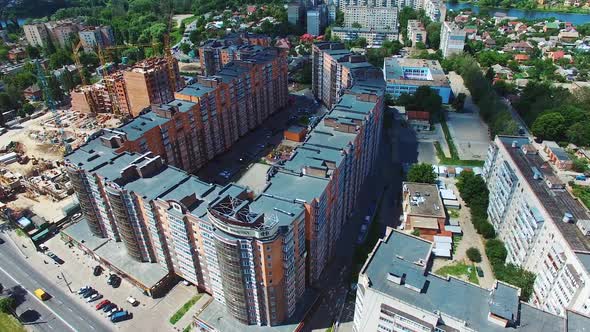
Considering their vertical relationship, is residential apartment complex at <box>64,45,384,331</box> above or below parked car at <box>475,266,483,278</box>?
above

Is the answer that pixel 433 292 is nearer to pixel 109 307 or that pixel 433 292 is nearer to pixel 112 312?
pixel 112 312

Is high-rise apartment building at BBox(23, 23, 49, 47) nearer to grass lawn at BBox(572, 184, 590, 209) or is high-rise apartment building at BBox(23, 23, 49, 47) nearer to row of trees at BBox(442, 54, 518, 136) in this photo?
row of trees at BBox(442, 54, 518, 136)

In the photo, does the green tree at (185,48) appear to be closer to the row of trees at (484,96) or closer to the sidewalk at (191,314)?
the row of trees at (484,96)

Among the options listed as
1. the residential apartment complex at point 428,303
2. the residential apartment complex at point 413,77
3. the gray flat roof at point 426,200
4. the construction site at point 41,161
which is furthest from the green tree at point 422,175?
the construction site at point 41,161

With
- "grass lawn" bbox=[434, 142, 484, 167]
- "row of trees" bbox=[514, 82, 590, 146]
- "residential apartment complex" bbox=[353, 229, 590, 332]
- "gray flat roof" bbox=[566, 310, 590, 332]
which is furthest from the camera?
"row of trees" bbox=[514, 82, 590, 146]

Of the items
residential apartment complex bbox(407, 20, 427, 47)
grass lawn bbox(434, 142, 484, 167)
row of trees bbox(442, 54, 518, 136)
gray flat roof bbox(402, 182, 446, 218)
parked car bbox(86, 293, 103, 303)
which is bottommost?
parked car bbox(86, 293, 103, 303)

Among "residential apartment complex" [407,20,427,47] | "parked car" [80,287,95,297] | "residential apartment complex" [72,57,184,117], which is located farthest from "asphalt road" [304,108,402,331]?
"residential apartment complex" [407,20,427,47]
